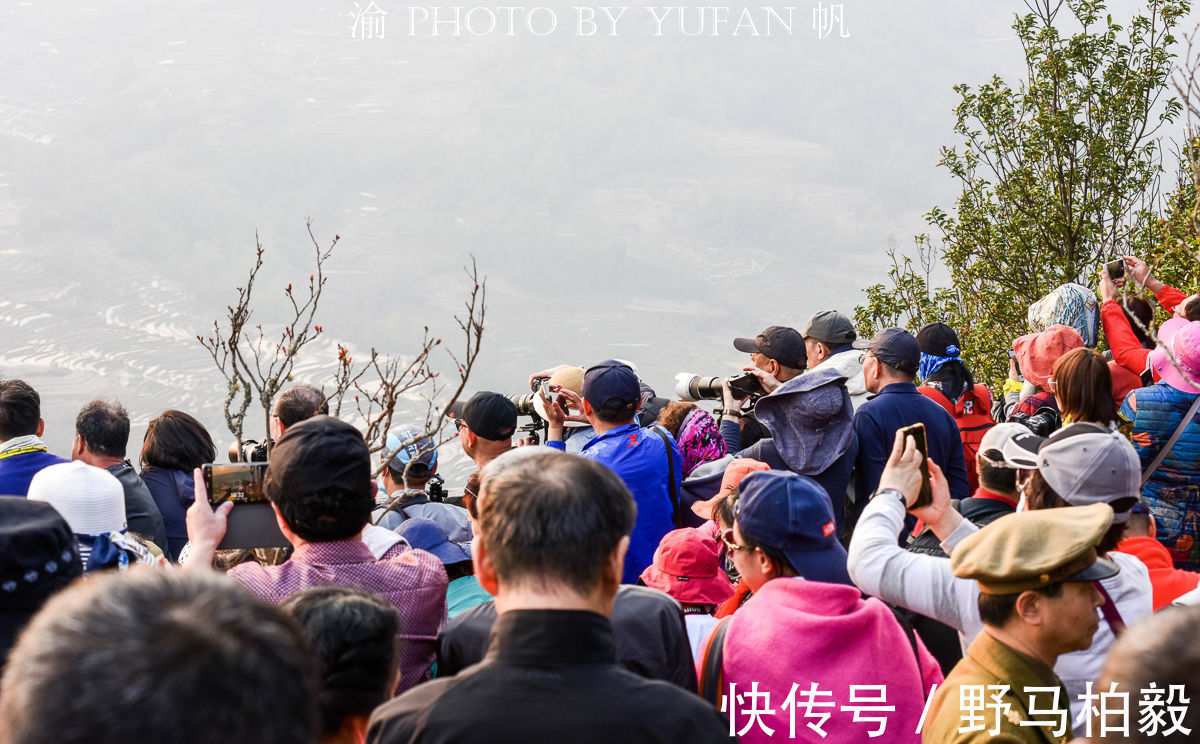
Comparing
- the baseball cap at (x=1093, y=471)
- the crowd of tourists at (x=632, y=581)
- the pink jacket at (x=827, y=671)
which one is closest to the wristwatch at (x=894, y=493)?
the crowd of tourists at (x=632, y=581)

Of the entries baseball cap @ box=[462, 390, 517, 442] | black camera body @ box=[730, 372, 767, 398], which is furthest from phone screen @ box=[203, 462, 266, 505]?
black camera body @ box=[730, 372, 767, 398]

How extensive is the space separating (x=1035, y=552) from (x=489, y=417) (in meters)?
2.46

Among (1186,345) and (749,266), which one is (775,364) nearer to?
(1186,345)

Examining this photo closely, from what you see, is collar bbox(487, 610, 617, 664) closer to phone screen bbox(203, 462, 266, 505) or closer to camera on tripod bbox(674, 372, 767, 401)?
phone screen bbox(203, 462, 266, 505)

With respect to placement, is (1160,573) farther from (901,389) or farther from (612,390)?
(612,390)

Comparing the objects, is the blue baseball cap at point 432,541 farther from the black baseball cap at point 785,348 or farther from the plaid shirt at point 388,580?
the black baseball cap at point 785,348

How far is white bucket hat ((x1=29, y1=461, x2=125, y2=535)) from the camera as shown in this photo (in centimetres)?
286

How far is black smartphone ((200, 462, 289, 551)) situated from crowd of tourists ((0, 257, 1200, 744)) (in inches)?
0.6

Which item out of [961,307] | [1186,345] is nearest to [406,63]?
[961,307]

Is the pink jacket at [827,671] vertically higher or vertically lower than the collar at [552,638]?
lower

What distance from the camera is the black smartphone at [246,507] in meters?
2.65

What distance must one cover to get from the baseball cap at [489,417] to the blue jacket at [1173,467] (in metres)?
2.44

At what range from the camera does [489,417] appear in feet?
13.5

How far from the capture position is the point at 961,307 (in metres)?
14.5
